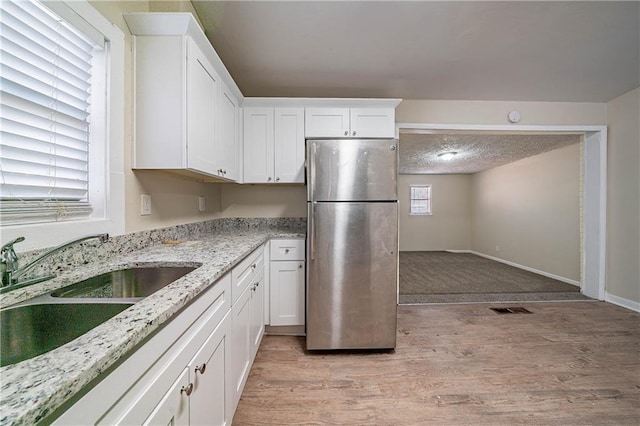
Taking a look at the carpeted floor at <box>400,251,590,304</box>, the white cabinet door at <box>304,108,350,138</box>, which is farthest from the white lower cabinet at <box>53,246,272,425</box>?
the carpeted floor at <box>400,251,590,304</box>

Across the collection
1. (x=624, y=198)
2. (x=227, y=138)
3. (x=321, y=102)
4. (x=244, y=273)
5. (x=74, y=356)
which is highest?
(x=321, y=102)

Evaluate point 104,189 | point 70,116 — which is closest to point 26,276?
point 104,189

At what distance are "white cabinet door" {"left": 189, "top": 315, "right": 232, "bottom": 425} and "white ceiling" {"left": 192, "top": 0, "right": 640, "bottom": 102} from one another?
6.51 feet

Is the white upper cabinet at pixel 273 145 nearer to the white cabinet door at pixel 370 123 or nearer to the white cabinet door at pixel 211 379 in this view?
the white cabinet door at pixel 370 123

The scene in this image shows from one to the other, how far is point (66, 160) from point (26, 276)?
1.70 ft

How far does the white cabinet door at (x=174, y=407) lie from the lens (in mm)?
A: 656

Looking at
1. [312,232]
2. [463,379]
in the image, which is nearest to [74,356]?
[312,232]

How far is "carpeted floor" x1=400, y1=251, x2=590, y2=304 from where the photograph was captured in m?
3.32

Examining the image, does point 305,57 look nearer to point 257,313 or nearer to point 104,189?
point 104,189

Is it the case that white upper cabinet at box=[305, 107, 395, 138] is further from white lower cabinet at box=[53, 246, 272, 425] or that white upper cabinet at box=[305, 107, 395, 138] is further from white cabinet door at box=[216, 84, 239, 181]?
white lower cabinet at box=[53, 246, 272, 425]

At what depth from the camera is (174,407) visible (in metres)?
0.74

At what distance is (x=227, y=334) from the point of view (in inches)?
48.0

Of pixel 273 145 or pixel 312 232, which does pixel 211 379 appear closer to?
pixel 312 232

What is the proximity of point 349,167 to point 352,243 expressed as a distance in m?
0.60
